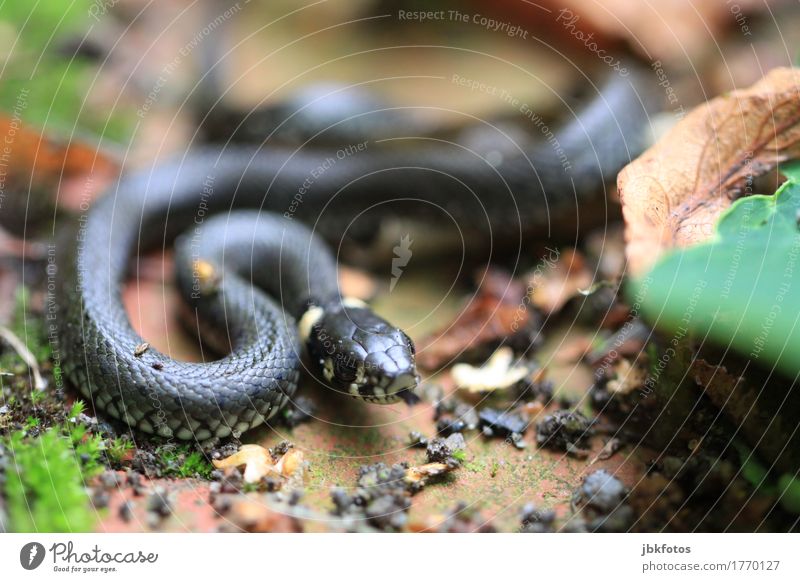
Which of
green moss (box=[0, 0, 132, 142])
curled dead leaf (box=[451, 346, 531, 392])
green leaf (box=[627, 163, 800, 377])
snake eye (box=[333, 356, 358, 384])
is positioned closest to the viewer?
green leaf (box=[627, 163, 800, 377])

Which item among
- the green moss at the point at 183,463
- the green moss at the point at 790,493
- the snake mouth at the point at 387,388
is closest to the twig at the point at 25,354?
the green moss at the point at 183,463

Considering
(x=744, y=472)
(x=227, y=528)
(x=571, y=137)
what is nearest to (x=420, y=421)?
(x=227, y=528)

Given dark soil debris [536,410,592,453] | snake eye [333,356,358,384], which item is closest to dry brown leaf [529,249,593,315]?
dark soil debris [536,410,592,453]

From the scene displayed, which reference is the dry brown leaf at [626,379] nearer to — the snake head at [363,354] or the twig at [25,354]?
the snake head at [363,354]

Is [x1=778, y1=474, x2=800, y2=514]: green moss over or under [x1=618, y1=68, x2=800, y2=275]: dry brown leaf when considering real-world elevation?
under

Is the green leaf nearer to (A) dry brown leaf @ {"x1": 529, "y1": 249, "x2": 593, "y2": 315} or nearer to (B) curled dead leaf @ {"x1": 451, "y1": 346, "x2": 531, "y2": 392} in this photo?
(B) curled dead leaf @ {"x1": 451, "y1": 346, "x2": 531, "y2": 392}

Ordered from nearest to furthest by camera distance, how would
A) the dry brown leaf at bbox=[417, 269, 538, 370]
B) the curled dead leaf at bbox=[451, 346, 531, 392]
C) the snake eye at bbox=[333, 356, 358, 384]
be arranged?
the snake eye at bbox=[333, 356, 358, 384] → the curled dead leaf at bbox=[451, 346, 531, 392] → the dry brown leaf at bbox=[417, 269, 538, 370]
